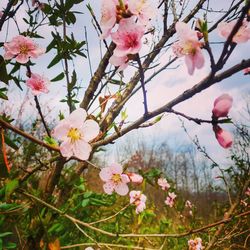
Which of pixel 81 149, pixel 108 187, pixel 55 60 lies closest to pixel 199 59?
pixel 81 149

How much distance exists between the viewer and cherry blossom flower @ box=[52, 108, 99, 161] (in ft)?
3.46

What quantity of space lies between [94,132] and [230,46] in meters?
0.57

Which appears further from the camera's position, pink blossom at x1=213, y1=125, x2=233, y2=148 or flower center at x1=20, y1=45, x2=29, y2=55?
flower center at x1=20, y1=45, x2=29, y2=55

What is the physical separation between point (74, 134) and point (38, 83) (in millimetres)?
595

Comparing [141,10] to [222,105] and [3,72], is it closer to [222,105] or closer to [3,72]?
[222,105]

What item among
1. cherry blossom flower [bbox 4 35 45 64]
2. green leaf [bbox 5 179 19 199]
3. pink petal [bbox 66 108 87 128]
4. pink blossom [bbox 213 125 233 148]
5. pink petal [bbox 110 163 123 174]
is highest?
cherry blossom flower [bbox 4 35 45 64]

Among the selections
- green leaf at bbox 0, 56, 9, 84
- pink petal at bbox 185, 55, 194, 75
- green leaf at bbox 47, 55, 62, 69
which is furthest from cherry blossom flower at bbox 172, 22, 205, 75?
green leaf at bbox 47, 55, 62, 69

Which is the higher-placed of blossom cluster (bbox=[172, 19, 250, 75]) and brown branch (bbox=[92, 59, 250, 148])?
blossom cluster (bbox=[172, 19, 250, 75])

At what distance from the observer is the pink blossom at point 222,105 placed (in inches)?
29.5

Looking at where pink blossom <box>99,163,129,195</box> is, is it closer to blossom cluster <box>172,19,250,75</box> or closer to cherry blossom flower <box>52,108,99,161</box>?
cherry blossom flower <box>52,108,99,161</box>

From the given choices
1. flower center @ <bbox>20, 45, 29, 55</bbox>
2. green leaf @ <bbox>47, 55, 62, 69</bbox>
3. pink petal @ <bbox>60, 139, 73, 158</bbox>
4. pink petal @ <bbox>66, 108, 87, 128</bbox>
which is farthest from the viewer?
green leaf @ <bbox>47, 55, 62, 69</bbox>

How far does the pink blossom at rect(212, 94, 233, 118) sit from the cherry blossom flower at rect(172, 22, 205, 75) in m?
0.10

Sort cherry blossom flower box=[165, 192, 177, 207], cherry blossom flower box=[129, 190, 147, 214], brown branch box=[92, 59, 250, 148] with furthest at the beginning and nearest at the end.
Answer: cherry blossom flower box=[165, 192, 177, 207]
cherry blossom flower box=[129, 190, 147, 214]
brown branch box=[92, 59, 250, 148]

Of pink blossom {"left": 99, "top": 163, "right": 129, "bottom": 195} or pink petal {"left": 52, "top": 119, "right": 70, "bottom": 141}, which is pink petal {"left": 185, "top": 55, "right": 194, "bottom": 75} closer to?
pink petal {"left": 52, "top": 119, "right": 70, "bottom": 141}
